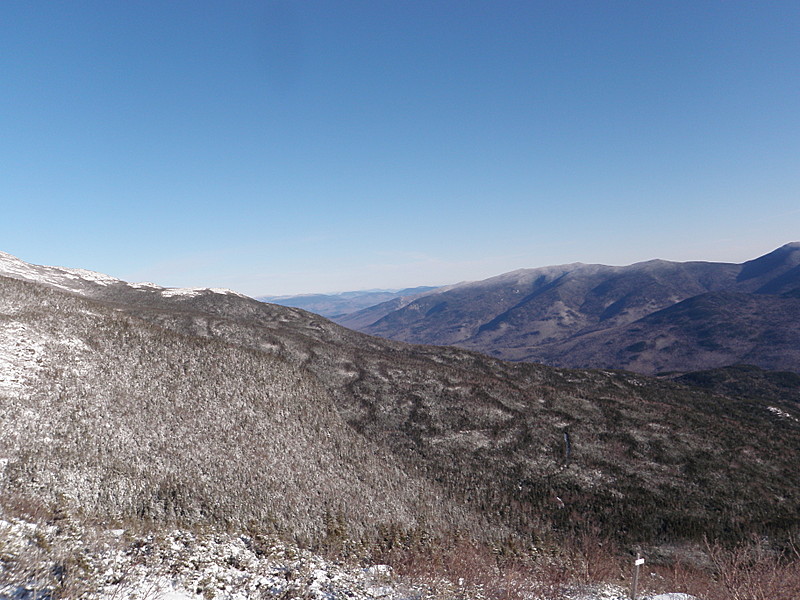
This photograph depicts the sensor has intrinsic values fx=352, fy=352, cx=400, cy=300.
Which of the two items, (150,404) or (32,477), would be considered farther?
(150,404)

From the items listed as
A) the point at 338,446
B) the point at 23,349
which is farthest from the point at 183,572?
→ the point at 23,349

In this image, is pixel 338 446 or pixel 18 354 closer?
pixel 18 354

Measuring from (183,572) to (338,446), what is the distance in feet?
61.6

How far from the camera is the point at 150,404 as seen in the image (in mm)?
27047

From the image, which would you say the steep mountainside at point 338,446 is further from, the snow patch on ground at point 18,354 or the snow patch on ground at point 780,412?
the snow patch on ground at point 780,412

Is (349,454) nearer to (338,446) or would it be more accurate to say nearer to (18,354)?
(338,446)

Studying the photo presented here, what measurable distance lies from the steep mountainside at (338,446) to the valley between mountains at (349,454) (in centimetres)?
15

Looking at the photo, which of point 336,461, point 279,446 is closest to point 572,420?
point 336,461

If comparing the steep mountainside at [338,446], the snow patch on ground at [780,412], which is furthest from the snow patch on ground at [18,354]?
the snow patch on ground at [780,412]

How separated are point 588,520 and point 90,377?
40.5 meters

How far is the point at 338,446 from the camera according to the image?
106ft

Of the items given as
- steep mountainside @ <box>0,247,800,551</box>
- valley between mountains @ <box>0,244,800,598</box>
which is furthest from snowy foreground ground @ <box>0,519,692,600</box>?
steep mountainside @ <box>0,247,800,551</box>

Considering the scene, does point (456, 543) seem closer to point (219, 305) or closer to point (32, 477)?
point (32, 477)

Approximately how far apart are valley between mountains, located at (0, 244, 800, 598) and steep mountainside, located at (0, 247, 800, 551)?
0.15m
